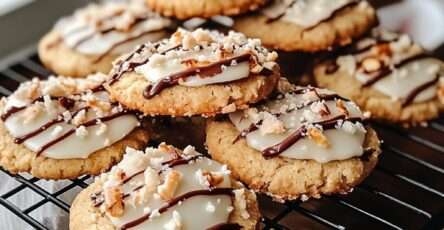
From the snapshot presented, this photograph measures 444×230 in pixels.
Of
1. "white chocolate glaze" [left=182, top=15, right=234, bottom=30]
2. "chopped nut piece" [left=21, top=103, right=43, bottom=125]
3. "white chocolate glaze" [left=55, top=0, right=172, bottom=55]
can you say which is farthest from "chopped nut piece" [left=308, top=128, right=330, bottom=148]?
"white chocolate glaze" [left=182, top=15, right=234, bottom=30]

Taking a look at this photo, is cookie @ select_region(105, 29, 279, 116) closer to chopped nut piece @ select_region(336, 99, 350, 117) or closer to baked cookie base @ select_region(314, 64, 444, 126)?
chopped nut piece @ select_region(336, 99, 350, 117)

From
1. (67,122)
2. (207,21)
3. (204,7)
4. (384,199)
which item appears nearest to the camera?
(67,122)

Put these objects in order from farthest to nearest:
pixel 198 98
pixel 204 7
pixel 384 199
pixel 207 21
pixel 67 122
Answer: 1. pixel 207 21
2. pixel 204 7
3. pixel 384 199
4. pixel 67 122
5. pixel 198 98

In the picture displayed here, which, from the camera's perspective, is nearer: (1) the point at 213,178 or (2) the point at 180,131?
(1) the point at 213,178

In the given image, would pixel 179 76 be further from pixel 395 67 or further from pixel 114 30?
pixel 395 67

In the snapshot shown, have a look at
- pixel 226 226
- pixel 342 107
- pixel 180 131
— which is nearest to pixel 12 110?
pixel 180 131

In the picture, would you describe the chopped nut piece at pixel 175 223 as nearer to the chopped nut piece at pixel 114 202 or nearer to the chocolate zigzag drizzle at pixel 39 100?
the chopped nut piece at pixel 114 202

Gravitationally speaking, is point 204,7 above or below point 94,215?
above

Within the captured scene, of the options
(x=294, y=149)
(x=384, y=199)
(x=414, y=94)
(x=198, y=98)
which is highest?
(x=198, y=98)
